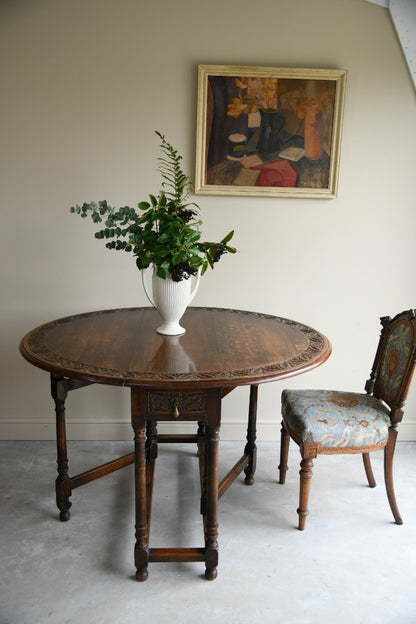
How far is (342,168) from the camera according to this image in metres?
3.17

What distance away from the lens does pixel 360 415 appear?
2.48m

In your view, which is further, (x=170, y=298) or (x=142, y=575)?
(x=170, y=298)

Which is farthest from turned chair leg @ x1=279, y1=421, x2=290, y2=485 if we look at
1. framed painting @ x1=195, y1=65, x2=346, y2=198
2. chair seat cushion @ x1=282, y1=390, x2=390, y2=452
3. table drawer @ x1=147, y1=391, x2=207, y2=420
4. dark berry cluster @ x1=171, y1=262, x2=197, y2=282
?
framed painting @ x1=195, y1=65, x2=346, y2=198

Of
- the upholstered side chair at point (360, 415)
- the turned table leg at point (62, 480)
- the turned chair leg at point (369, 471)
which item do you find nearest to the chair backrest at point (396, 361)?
the upholstered side chair at point (360, 415)

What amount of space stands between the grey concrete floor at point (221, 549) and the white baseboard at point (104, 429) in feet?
0.60

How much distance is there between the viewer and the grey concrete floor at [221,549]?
2029 mm

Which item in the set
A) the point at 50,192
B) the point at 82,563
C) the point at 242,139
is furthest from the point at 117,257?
the point at 82,563

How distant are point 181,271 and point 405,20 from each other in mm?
1997

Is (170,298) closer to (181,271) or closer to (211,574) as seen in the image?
(181,271)

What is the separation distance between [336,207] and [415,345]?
1139 millimetres

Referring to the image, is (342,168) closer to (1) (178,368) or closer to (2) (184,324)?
(2) (184,324)

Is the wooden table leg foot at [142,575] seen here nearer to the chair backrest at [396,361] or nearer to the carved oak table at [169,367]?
the carved oak table at [169,367]

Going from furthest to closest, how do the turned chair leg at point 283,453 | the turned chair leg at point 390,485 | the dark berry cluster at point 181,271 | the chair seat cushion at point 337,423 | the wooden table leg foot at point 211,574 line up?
the turned chair leg at point 283,453 → the turned chair leg at point 390,485 → the chair seat cushion at point 337,423 → the dark berry cluster at point 181,271 → the wooden table leg foot at point 211,574

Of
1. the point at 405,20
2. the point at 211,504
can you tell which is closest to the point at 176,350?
the point at 211,504
